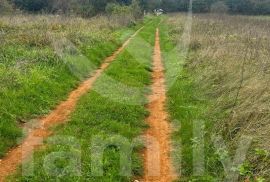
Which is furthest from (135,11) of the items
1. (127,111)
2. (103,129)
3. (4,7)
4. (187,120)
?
(103,129)

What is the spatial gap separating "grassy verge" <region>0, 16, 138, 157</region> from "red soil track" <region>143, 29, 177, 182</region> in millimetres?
2548

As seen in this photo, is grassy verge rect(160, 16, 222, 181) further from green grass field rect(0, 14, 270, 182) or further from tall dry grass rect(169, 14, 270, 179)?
tall dry grass rect(169, 14, 270, 179)

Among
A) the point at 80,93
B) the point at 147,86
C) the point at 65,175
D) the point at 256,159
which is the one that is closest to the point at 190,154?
the point at 256,159

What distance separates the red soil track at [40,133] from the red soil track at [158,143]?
201cm

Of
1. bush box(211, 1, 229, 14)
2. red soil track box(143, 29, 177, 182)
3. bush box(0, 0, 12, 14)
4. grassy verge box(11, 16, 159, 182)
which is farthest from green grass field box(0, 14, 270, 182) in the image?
bush box(211, 1, 229, 14)

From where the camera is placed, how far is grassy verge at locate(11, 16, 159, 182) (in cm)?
730

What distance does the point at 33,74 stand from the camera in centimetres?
1268

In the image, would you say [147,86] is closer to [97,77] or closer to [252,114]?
[97,77]

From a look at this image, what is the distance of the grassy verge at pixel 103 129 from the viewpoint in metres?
7.30

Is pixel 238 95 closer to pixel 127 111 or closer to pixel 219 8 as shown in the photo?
pixel 127 111

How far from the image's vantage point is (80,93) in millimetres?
12516

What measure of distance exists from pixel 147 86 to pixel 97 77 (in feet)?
5.79

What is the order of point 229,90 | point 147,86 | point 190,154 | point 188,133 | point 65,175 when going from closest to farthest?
point 65,175 < point 190,154 < point 188,133 < point 229,90 < point 147,86

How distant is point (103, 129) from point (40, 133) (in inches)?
52.8
